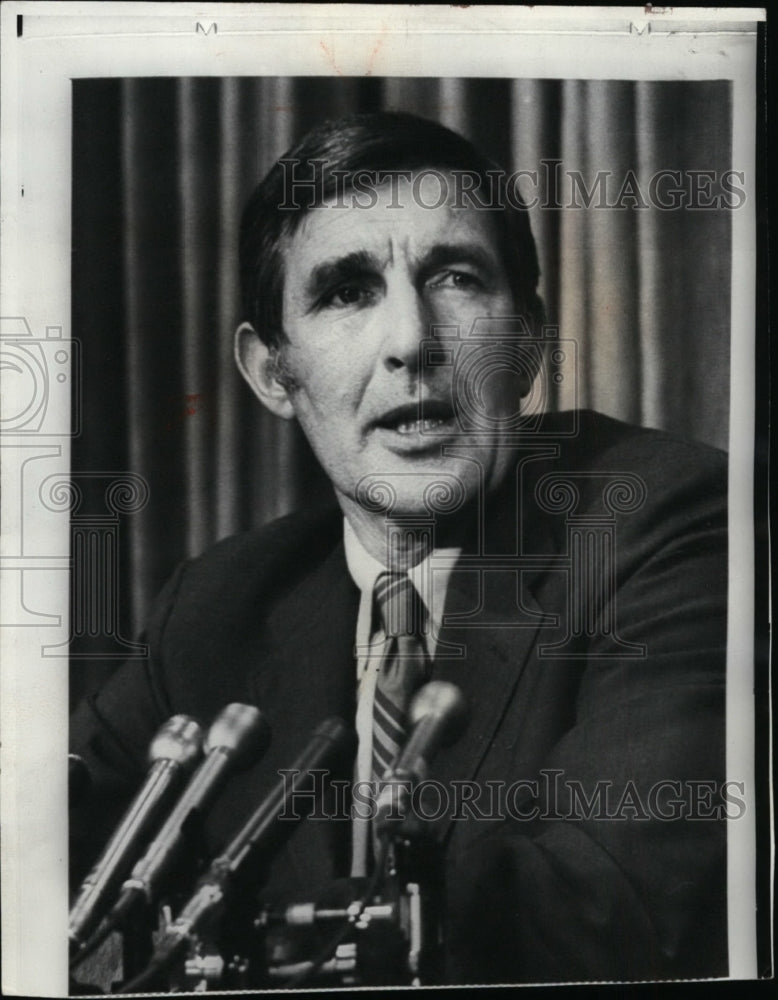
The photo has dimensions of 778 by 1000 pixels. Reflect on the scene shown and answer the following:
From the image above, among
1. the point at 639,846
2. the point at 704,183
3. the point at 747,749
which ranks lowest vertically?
the point at 639,846

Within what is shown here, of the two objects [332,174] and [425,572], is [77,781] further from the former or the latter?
[332,174]

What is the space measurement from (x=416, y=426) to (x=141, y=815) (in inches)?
21.1

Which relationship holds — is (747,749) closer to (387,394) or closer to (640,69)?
(387,394)

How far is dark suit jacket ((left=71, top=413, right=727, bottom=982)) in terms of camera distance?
1.01 metres

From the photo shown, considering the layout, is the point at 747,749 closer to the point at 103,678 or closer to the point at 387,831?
the point at 387,831

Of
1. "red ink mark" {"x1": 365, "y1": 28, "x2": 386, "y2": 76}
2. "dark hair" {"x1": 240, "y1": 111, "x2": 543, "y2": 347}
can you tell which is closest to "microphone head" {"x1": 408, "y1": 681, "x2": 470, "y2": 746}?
"dark hair" {"x1": 240, "y1": 111, "x2": 543, "y2": 347}

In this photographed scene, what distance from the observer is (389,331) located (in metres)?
0.99

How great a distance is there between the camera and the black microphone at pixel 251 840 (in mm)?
997

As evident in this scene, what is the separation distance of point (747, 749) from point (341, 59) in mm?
925

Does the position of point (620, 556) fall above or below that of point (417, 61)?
below

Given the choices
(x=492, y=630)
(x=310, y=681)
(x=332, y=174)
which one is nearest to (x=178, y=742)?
(x=310, y=681)

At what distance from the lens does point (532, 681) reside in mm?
1008

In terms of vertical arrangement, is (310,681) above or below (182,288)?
below
